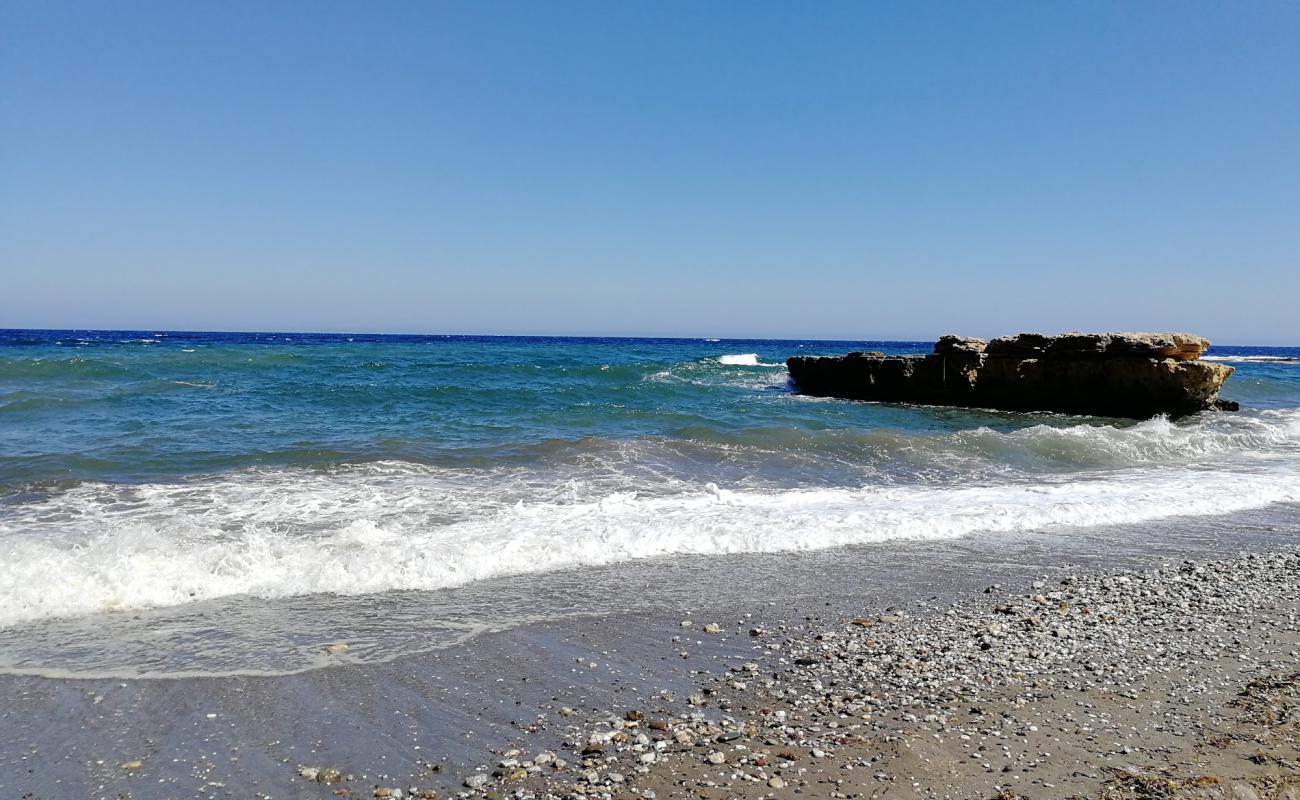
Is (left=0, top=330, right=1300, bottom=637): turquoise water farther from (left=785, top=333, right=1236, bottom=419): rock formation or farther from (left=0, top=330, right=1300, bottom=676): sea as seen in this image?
(left=785, top=333, right=1236, bottom=419): rock formation

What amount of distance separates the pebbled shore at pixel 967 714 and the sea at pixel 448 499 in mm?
1523

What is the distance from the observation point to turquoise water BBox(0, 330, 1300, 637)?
651 centimetres

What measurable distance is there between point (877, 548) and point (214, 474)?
29.0 feet

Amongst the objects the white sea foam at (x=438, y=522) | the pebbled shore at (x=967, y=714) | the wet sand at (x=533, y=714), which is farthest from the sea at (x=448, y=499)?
the pebbled shore at (x=967, y=714)

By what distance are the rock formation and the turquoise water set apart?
118 centimetres

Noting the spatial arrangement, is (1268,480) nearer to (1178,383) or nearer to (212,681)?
(1178,383)

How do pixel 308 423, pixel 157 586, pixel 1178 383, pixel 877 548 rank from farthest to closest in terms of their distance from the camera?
pixel 1178 383
pixel 308 423
pixel 877 548
pixel 157 586

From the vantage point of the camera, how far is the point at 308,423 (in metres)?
15.2

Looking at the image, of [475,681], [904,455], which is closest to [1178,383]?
[904,455]

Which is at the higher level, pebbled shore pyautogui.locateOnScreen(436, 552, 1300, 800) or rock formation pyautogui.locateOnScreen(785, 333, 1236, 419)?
rock formation pyautogui.locateOnScreen(785, 333, 1236, 419)

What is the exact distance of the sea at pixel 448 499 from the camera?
18.0 ft

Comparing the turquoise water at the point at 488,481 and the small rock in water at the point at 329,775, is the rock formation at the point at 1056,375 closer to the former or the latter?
the turquoise water at the point at 488,481

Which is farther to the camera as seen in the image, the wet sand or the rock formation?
the rock formation

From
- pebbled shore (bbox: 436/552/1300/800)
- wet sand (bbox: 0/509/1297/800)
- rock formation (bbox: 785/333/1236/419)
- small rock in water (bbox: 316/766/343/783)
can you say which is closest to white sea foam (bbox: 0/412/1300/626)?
wet sand (bbox: 0/509/1297/800)
